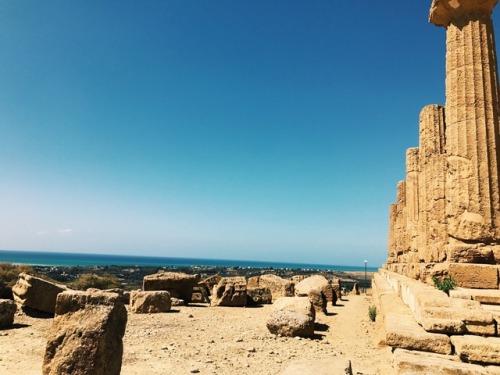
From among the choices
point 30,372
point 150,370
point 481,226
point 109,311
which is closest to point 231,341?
point 150,370

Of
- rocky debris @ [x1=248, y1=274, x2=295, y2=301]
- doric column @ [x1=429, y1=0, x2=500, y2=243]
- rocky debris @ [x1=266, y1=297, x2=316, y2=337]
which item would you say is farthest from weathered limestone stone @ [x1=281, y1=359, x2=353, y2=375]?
rocky debris @ [x1=248, y1=274, x2=295, y2=301]

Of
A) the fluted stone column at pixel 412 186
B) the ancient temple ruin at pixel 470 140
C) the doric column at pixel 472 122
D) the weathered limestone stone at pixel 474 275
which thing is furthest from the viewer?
the fluted stone column at pixel 412 186

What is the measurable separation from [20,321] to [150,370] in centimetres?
584

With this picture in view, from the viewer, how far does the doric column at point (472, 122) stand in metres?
8.48

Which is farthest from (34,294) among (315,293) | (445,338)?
(445,338)

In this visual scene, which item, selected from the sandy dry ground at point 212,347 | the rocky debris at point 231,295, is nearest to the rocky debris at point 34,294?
the sandy dry ground at point 212,347

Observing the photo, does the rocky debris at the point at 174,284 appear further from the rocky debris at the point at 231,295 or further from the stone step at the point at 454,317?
the stone step at the point at 454,317

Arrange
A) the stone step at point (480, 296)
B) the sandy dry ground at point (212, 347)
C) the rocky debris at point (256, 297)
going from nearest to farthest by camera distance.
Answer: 1. the stone step at point (480, 296)
2. the sandy dry ground at point (212, 347)
3. the rocky debris at point (256, 297)

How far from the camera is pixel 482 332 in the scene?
498 centimetres

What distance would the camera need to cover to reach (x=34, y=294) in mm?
11180

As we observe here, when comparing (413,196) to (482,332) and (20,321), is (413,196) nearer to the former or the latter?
(482,332)

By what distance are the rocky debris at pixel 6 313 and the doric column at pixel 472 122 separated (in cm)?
1048

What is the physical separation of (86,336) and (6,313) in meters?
6.44

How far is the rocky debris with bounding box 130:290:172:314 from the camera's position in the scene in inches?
500
